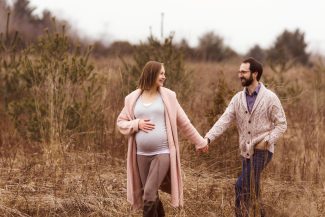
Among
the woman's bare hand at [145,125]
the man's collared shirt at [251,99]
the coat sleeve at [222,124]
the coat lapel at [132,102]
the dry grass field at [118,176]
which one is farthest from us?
the dry grass field at [118,176]

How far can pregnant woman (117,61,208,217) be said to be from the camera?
192 inches

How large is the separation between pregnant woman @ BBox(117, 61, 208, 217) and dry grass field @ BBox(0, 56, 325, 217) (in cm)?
70

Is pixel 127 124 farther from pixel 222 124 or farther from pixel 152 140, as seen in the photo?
pixel 222 124

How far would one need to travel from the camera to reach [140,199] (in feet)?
17.0

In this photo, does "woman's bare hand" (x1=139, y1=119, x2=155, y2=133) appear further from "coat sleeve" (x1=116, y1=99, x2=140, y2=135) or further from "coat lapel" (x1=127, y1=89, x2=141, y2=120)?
"coat lapel" (x1=127, y1=89, x2=141, y2=120)

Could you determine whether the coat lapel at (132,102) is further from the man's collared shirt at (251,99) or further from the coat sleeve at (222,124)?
the man's collared shirt at (251,99)

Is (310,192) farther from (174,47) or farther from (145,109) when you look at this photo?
(174,47)

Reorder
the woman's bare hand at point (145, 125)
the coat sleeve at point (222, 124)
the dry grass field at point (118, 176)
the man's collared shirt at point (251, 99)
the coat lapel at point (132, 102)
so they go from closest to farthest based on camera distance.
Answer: the woman's bare hand at point (145, 125), the coat lapel at point (132, 102), the man's collared shirt at point (251, 99), the coat sleeve at point (222, 124), the dry grass field at point (118, 176)

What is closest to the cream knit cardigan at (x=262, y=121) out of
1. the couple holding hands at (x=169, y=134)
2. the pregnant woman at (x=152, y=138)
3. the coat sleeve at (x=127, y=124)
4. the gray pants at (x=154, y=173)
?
the couple holding hands at (x=169, y=134)

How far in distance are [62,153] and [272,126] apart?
3.17 m

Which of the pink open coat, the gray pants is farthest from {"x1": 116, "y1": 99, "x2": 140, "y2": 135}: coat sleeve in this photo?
the gray pants

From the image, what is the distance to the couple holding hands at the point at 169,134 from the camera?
16.0 ft

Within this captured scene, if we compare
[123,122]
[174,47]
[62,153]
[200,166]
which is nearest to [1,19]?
[174,47]

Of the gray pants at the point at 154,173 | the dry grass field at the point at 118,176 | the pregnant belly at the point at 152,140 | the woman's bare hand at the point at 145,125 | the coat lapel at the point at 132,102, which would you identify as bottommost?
the dry grass field at the point at 118,176
